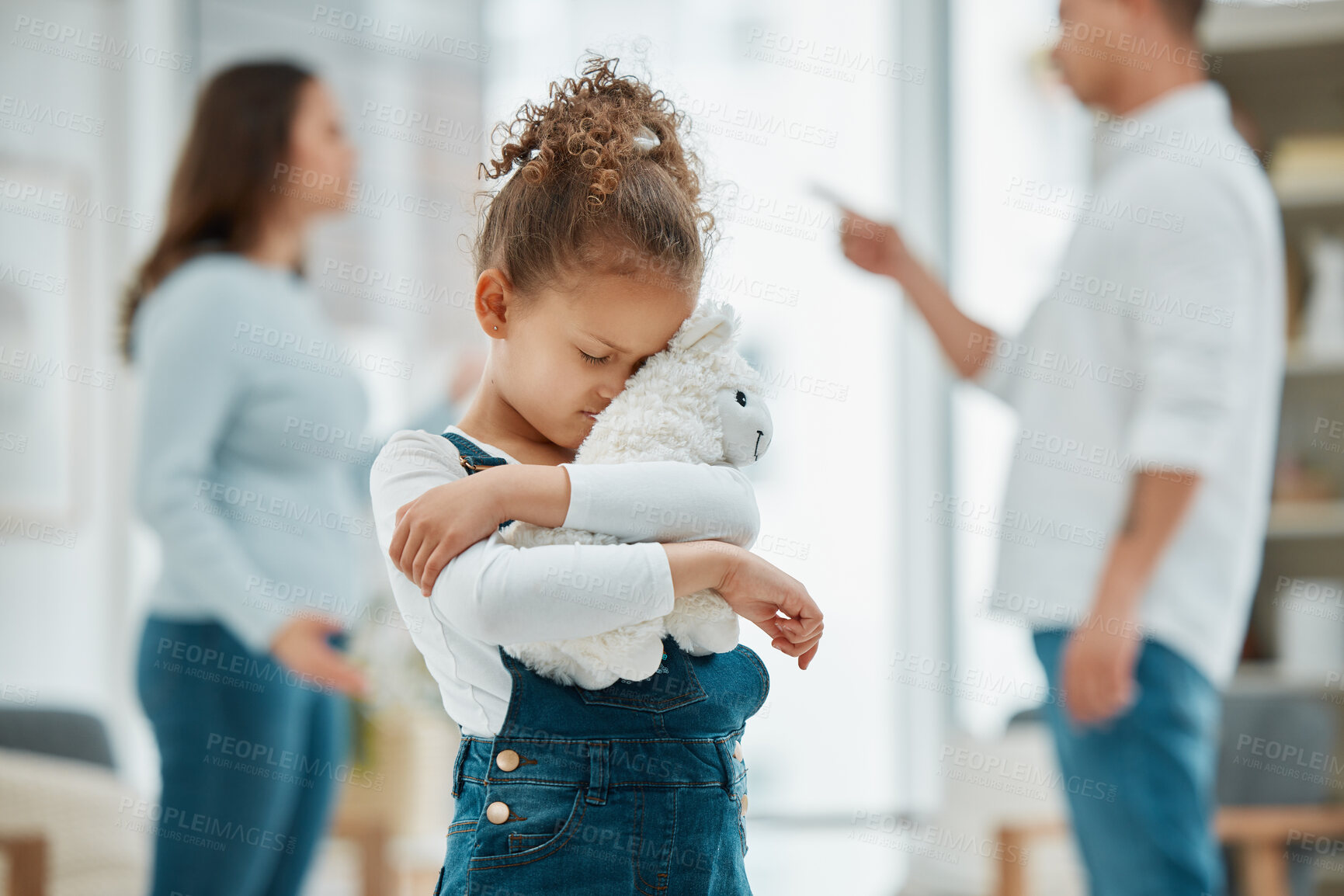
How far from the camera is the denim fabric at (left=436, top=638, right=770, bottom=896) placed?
2.06 feet

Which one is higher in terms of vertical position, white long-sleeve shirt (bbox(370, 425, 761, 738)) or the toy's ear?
the toy's ear

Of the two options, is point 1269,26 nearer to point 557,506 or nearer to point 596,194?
point 596,194

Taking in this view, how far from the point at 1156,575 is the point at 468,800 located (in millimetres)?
1118

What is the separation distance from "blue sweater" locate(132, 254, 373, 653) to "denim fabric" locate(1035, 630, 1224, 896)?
119 cm

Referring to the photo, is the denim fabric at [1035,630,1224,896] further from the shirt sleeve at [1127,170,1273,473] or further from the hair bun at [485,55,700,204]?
the hair bun at [485,55,700,204]

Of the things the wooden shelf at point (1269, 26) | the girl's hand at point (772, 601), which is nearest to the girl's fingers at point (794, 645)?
the girl's hand at point (772, 601)

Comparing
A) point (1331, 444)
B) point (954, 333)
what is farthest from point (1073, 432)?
point (1331, 444)

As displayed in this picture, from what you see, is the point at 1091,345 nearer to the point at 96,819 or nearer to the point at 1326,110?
the point at 1326,110

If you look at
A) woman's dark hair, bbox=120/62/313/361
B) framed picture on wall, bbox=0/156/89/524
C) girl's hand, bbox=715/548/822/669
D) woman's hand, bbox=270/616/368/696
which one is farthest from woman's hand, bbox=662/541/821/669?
framed picture on wall, bbox=0/156/89/524

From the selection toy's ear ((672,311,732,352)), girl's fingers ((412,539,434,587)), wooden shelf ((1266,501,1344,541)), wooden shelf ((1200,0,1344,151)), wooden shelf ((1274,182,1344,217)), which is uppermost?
wooden shelf ((1200,0,1344,151))

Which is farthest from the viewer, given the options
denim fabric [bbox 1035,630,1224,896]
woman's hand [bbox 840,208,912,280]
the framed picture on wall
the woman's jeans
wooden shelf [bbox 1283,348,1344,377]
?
the framed picture on wall

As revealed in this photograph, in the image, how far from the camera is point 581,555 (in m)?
0.60

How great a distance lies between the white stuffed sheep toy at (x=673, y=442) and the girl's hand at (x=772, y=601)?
0.07 feet

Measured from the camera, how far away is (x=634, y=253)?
67cm
